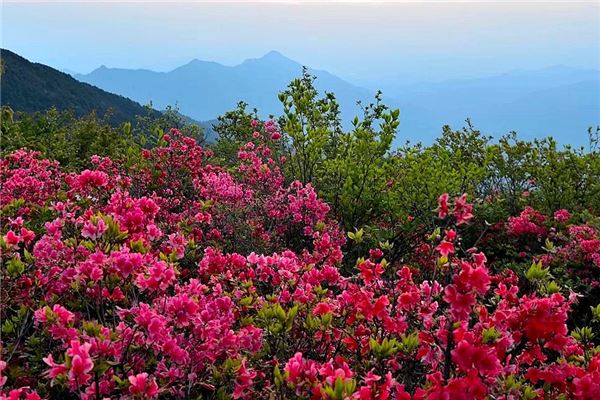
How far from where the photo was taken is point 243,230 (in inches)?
244

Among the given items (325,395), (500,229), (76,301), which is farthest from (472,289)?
(500,229)

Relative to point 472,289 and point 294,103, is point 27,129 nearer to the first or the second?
point 294,103

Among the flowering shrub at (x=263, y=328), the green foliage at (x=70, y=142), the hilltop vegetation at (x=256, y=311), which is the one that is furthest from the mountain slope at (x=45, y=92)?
the flowering shrub at (x=263, y=328)

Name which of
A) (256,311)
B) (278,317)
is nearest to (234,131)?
(256,311)

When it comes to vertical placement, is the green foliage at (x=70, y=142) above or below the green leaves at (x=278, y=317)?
above

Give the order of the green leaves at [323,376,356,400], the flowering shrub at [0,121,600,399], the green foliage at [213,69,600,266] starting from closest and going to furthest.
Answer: the green leaves at [323,376,356,400], the flowering shrub at [0,121,600,399], the green foliage at [213,69,600,266]

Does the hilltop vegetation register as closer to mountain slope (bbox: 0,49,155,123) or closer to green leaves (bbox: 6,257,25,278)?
green leaves (bbox: 6,257,25,278)

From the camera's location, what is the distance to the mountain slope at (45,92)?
2749 inches

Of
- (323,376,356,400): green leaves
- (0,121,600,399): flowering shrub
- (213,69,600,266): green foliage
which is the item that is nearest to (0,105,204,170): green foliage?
(213,69,600,266): green foliage

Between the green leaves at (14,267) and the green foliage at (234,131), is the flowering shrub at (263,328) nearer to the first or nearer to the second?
the green leaves at (14,267)

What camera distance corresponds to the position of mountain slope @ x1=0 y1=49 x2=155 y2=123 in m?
69.8

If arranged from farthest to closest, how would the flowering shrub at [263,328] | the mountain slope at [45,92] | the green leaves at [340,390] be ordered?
1. the mountain slope at [45,92]
2. the flowering shrub at [263,328]
3. the green leaves at [340,390]

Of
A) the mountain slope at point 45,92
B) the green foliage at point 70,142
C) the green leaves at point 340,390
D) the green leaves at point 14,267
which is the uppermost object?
the mountain slope at point 45,92

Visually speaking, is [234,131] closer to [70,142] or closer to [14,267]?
[70,142]
